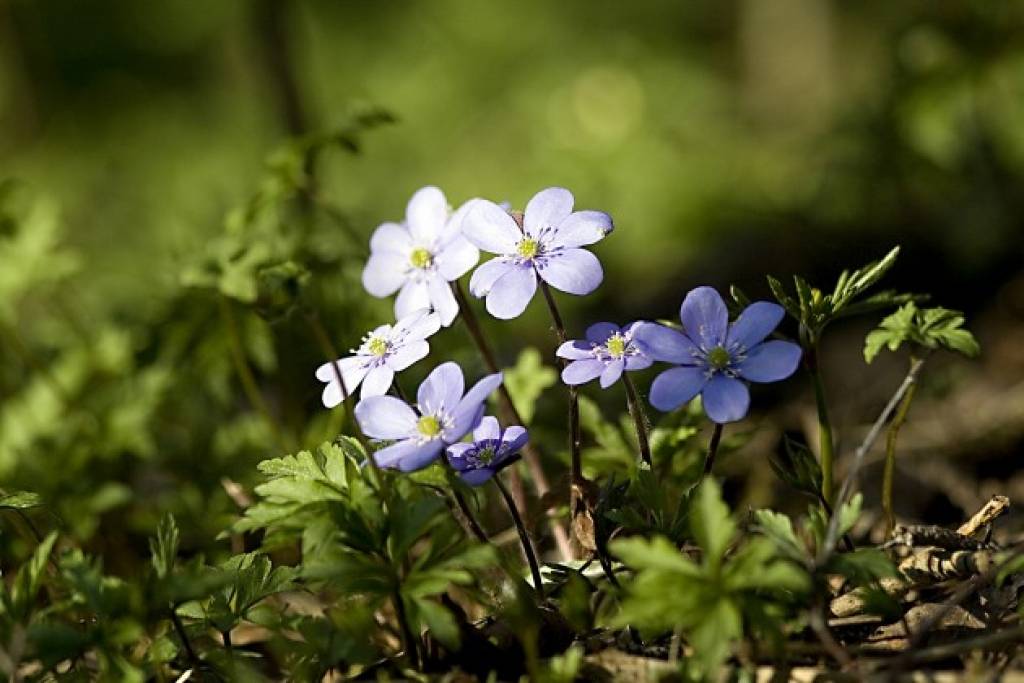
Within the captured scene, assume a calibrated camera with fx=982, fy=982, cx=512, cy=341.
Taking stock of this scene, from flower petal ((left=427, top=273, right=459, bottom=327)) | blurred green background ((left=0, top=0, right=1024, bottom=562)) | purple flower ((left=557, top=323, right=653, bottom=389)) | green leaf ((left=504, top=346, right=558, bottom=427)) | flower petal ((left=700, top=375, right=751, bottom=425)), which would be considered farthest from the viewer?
blurred green background ((left=0, top=0, right=1024, bottom=562))

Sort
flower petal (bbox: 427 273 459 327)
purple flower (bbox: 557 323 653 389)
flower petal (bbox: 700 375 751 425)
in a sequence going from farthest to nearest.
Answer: flower petal (bbox: 427 273 459 327)
purple flower (bbox: 557 323 653 389)
flower petal (bbox: 700 375 751 425)

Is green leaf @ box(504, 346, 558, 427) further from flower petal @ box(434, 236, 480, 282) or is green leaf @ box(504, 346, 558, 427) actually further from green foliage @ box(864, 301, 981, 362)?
green foliage @ box(864, 301, 981, 362)

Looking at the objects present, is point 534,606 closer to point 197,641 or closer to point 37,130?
point 197,641

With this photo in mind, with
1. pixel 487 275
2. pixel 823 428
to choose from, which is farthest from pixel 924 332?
pixel 487 275

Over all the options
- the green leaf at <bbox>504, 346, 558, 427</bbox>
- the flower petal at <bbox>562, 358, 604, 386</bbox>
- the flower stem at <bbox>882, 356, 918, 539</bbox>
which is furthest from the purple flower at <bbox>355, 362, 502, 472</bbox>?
the flower stem at <bbox>882, 356, 918, 539</bbox>

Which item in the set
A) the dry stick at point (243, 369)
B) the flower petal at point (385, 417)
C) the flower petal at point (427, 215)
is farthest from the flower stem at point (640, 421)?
the dry stick at point (243, 369)

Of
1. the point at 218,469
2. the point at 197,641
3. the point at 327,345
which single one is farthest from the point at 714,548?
the point at 218,469

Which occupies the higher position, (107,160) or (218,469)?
(107,160)
